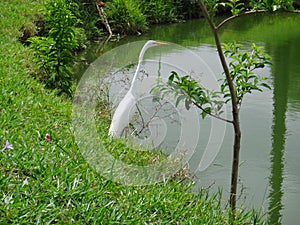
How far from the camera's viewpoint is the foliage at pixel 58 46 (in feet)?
13.7

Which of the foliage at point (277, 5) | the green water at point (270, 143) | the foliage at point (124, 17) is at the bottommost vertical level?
the green water at point (270, 143)

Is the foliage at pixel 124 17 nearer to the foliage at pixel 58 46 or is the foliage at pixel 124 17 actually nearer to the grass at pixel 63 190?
the foliage at pixel 58 46

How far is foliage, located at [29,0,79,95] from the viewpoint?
416 cm

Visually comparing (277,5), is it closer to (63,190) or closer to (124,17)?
(63,190)

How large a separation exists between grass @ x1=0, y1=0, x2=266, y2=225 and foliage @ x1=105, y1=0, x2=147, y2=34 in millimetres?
6082

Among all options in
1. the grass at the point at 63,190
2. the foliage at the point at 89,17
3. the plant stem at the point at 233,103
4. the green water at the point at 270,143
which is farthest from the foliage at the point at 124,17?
the plant stem at the point at 233,103

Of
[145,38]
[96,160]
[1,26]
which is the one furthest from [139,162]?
[145,38]

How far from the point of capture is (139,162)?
294 centimetres

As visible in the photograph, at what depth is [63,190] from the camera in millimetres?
2152

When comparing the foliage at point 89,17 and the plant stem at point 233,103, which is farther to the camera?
the foliage at point 89,17

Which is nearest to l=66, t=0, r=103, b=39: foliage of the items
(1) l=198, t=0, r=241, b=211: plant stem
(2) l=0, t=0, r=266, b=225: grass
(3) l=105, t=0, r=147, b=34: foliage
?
(3) l=105, t=0, r=147, b=34: foliage

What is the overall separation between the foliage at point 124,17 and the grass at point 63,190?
608 cm

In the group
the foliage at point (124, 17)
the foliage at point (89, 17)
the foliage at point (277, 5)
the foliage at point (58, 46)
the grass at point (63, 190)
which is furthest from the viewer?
the foliage at point (124, 17)

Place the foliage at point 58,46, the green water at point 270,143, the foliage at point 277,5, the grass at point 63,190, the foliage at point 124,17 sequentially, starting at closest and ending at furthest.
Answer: the grass at point 63,190
the foliage at point 277,5
the green water at point 270,143
the foliage at point 58,46
the foliage at point 124,17
